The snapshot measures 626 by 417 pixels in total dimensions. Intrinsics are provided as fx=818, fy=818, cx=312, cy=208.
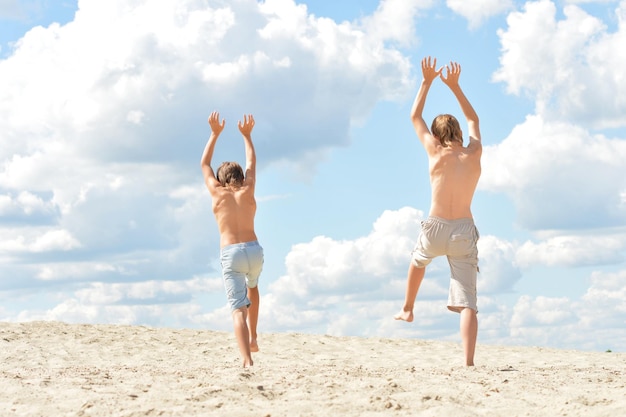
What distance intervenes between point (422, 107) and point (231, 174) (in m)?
2.21

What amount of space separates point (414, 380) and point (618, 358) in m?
6.20

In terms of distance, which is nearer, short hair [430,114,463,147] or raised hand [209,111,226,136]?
short hair [430,114,463,147]

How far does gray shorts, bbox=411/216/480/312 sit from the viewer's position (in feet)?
27.2

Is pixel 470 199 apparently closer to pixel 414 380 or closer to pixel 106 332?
pixel 414 380

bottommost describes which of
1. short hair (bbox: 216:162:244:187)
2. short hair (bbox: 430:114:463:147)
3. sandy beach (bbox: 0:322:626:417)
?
sandy beach (bbox: 0:322:626:417)

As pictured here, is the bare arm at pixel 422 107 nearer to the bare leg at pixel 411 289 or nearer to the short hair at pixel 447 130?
the short hair at pixel 447 130

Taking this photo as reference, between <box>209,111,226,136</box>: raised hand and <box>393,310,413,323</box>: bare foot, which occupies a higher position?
<box>209,111,226,136</box>: raised hand

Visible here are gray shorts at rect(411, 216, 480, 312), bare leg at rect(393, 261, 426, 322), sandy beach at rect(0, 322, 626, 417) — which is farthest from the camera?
bare leg at rect(393, 261, 426, 322)

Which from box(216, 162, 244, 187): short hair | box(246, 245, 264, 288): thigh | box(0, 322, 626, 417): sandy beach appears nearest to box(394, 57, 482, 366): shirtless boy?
box(0, 322, 626, 417): sandy beach

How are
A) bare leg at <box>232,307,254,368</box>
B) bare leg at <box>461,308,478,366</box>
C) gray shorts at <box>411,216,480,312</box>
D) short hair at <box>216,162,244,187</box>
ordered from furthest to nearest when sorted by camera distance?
1. short hair at <box>216,162,244,187</box>
2. bare leg at <box>232,307,254,368</box>
3. bare leg at <box>461,308,478,366</box>
4. gray shorts at <box>411,216,480,312</box>

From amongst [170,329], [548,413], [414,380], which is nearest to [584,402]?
[548,413]

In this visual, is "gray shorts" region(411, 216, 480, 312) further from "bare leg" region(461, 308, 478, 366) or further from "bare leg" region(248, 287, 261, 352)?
"bare leg" region(248, 287, 261, 352)

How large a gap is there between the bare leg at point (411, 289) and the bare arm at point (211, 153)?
2.35 meters

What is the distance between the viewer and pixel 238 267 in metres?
Result: 8.84
